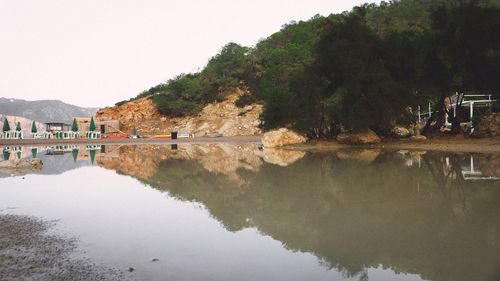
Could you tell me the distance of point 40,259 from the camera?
5363 mm

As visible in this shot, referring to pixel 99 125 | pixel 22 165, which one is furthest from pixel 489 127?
pixel 99 125

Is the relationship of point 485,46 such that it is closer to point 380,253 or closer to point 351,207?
point 351,207

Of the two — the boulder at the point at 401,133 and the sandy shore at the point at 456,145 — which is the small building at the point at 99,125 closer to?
the sandy shore at the point at 456,145

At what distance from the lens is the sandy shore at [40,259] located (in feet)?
15.6

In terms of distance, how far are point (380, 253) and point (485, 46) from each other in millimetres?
28545

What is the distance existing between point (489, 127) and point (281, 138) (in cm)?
1472

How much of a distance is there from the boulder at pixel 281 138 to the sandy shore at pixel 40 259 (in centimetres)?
2562

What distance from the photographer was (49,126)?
63.5m

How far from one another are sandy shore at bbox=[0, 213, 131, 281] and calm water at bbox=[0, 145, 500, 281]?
0.26 meters

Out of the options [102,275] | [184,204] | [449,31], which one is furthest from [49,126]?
[102,275]

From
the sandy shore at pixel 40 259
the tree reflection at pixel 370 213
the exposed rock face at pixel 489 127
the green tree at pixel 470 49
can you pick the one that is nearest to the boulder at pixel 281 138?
the green tree at pixel 470 49

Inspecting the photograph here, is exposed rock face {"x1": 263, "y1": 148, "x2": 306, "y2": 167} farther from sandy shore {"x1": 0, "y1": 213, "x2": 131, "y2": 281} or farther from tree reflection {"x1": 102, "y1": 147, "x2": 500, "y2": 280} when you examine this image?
sandy shore {"x1": 0, "y1": 213, "x2": 131, "y2": 281}

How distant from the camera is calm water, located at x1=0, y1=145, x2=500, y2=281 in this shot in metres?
5.05

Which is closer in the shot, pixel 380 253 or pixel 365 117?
pixel 380 253
